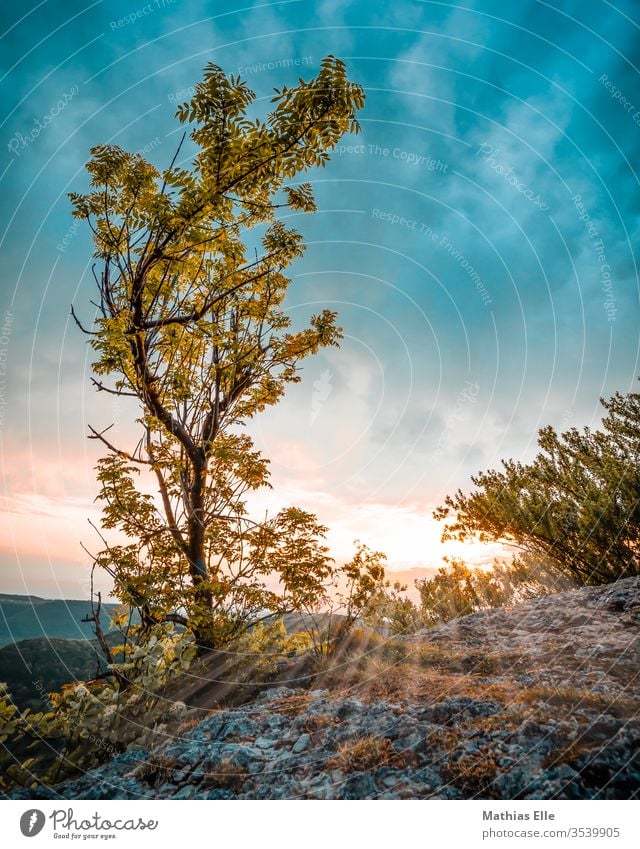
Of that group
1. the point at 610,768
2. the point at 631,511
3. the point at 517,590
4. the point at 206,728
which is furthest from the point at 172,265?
the point at 517,590

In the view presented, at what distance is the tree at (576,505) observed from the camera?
9.25 m

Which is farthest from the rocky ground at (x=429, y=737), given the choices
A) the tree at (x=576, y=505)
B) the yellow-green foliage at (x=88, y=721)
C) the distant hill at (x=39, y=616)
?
the distant hill at (x=39, y=616)

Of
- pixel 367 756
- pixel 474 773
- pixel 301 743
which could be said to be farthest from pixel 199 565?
pixel 474 773

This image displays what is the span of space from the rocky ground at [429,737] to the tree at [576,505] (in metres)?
5.07

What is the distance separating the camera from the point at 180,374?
21.2 ft

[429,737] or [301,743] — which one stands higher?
[429,737]

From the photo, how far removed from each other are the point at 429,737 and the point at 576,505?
9.82 metres

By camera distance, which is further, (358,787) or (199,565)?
(199,565)

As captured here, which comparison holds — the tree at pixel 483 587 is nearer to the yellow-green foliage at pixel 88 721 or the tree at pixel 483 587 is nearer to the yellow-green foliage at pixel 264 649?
the yellow-green foliage at pixel 264 649

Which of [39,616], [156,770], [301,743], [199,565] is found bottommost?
[39,616]

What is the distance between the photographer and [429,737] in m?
3.21

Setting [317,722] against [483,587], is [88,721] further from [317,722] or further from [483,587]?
[483,587]
